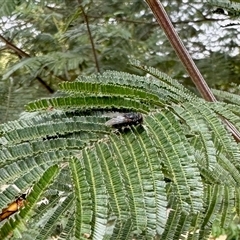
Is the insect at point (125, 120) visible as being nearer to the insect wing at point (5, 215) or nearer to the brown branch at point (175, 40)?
the insect wing at point (5, 215)

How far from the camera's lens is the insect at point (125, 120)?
0.41 metres

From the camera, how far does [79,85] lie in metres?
0.44

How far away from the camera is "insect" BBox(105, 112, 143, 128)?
0.41 m

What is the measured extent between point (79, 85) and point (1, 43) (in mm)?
1412

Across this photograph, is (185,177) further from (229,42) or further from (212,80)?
(229,42)

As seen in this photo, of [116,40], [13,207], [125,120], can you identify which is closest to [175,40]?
[125,120]

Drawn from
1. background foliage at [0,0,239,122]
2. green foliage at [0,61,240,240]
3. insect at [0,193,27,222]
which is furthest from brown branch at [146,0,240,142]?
background foliage at [0,0,239,122]

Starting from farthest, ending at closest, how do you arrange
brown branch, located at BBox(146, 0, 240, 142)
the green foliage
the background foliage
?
the background foliage → brown branch, located at BBox(146, 0, 240, 142) → the green foliage

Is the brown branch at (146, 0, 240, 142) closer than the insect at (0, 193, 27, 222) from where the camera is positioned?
No

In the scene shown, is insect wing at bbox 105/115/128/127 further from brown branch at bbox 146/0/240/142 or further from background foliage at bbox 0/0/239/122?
background foliage at bbox 0/0/239/122

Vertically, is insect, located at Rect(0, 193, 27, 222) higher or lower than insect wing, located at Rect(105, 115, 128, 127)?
lower

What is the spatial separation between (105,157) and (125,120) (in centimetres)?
5

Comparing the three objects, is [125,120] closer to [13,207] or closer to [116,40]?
[13,207]

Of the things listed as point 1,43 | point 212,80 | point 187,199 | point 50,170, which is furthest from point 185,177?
point 1,43
